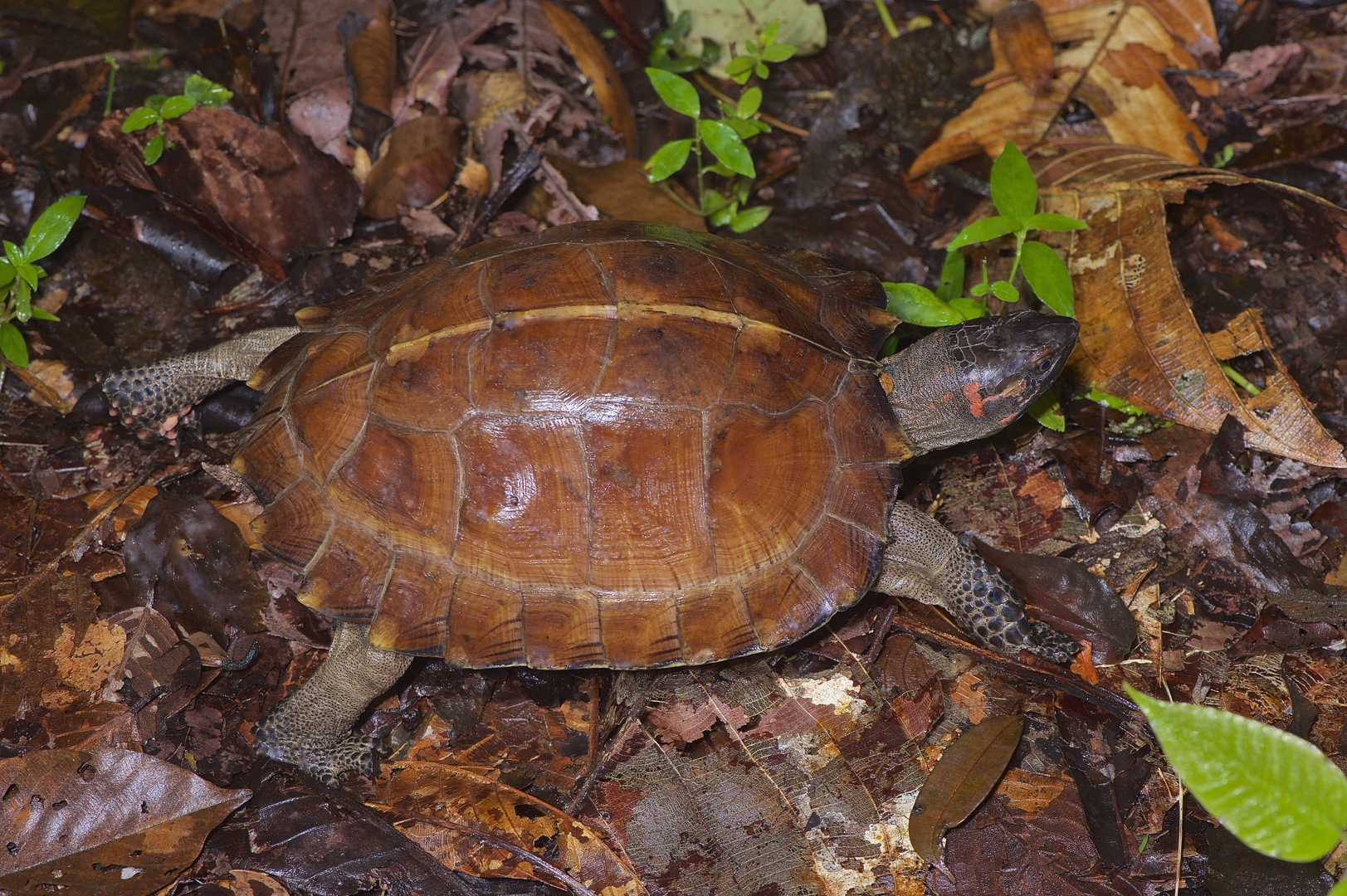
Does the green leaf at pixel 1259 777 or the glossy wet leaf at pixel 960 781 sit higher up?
the green leaf at pixel 1259 777

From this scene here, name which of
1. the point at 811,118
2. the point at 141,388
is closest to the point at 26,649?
the point at 141,388

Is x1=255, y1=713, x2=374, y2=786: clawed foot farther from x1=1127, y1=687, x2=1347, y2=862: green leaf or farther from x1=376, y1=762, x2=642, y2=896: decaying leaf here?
x1=1127, y1=687, x2=1347, y2=862: green leaf

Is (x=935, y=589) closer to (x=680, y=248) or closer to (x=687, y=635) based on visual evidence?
(x=687, y=635)

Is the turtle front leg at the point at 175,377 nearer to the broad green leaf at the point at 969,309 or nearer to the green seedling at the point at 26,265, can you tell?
the green seedling at the point at 26,265

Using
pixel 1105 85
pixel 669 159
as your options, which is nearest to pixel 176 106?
pixel 669 159

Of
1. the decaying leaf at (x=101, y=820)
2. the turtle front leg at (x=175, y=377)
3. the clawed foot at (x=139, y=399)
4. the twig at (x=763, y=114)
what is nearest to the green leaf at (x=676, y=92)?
the twig at (x=763, y=114)
